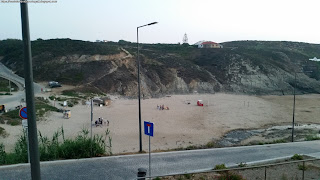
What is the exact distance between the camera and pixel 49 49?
62625 millimetres

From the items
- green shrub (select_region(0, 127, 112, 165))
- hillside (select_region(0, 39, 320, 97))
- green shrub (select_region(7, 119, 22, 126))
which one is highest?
hillside (select_region(0, 39, 320, 97))

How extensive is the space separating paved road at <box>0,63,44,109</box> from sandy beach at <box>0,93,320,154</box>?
5738 millimetres

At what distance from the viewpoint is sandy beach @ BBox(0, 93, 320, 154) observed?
20822mm

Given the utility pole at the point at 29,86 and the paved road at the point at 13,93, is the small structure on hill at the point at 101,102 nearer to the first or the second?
the paved road at the point at 13,93

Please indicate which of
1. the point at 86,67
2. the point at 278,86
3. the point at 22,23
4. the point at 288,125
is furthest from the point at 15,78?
the point at 278,86

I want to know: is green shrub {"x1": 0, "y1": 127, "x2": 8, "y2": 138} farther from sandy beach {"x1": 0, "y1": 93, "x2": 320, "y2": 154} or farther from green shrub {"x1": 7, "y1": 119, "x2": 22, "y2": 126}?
green shrub {"x1": 7, "y1": 119, "x2": 22, "y2": 126}

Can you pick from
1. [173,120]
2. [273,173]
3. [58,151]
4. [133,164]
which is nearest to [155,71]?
[173,120]

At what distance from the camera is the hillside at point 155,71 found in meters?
50.7

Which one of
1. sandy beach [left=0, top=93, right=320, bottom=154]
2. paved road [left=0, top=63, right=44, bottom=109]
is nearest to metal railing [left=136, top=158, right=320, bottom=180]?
sandy beach [left=0, top=93, right=320, bottom=154]

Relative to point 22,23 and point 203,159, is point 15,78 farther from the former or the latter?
point 22,23

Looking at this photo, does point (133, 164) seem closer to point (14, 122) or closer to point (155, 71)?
point (14, 122)

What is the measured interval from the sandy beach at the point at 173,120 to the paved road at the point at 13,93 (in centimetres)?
574

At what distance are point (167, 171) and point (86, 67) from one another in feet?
158

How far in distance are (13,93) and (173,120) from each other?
73.1 feet
